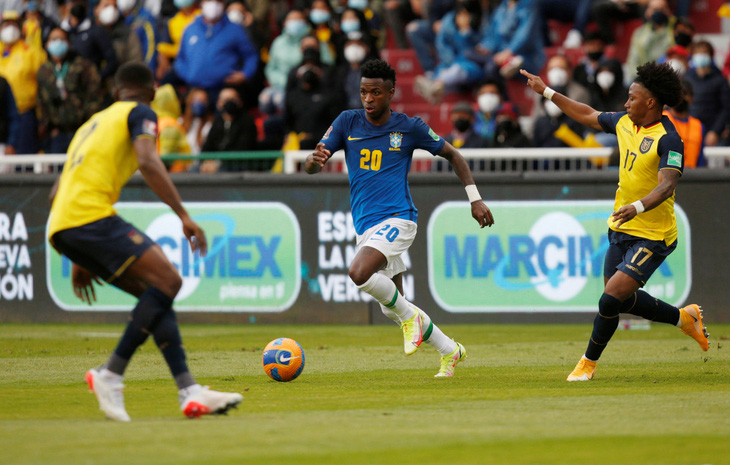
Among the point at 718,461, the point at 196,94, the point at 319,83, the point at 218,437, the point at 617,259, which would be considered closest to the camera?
the point at 718,461

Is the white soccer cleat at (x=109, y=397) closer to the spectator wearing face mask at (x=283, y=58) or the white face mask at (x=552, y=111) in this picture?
the white face mask at (x=552, y=111)

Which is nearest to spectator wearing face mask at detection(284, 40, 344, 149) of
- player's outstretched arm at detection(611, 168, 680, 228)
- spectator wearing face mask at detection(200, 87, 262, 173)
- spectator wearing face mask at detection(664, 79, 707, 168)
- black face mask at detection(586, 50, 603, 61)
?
spectator wearing face mask at detection(200, 87, 262, 173)

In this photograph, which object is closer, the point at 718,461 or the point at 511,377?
the point at 718,461

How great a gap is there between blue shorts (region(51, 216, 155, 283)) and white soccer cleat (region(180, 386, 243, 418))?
885 mm

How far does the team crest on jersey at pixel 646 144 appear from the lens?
8.39 meters

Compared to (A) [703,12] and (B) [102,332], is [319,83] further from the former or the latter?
(A) [703,12]

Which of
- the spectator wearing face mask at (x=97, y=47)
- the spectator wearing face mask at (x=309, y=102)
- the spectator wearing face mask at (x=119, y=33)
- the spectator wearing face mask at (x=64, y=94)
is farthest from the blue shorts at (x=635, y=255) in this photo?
the spectator wearing face mask at (x=119, y=33)

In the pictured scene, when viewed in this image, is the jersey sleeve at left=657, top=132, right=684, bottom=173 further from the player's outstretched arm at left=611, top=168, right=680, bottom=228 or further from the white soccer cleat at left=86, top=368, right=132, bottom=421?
the white soccer cleat at left=86, top=368, right=132, bottom=421

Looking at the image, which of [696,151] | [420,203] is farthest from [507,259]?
[696,151]

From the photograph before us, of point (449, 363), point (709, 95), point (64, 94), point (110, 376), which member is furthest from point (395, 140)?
point (64, 94)

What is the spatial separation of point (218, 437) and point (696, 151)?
8.16 meters

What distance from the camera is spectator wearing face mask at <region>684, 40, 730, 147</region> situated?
587 inches

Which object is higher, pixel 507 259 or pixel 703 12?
pixel 703 12

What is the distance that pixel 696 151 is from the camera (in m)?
12.2
